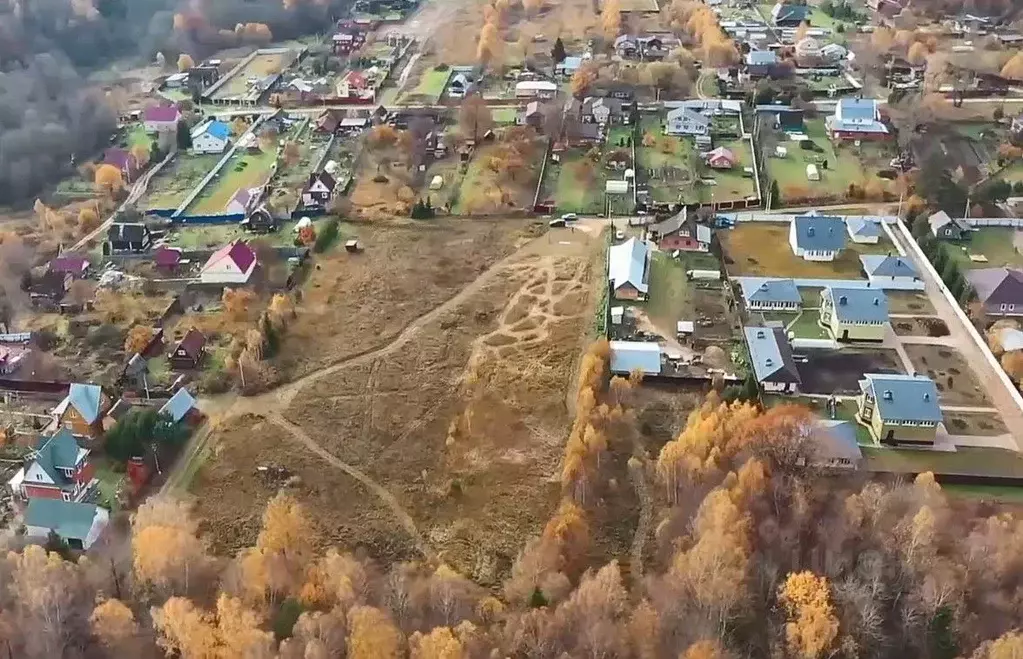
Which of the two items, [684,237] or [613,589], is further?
[684,237]

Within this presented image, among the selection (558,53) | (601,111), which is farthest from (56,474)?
(558,53)

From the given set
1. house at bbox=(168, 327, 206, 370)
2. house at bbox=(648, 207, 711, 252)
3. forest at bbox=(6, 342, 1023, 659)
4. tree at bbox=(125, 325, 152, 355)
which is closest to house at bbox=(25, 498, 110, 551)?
forest at bbox=(6, 342, 1023, 659)

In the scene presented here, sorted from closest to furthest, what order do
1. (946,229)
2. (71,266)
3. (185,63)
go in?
(71,266) → (946,229) → (185,63)

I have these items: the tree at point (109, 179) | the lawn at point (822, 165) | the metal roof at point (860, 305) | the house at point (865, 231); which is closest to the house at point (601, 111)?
the lawn at point (822, 165)

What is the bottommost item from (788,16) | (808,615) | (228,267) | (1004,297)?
(788,16)

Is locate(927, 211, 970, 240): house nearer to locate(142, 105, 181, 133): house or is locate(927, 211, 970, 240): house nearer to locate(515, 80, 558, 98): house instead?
locate(515, 80, 558, 98): house

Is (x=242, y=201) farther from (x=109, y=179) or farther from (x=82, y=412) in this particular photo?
(x=82, y=412)
